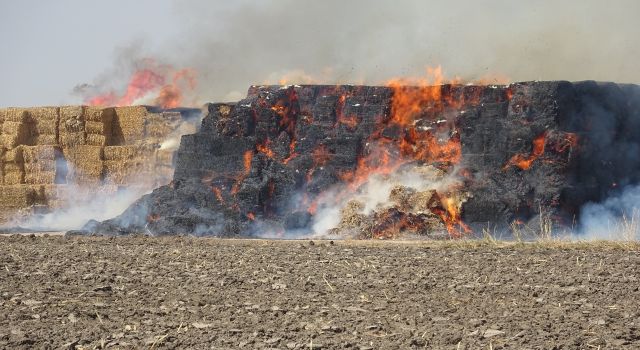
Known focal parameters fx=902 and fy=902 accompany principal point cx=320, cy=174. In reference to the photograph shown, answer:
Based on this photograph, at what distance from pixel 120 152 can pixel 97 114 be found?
1.35 meters

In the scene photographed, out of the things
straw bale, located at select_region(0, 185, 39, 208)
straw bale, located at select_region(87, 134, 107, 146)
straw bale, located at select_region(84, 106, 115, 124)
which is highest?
straw bale, located at select_region(84, 106, 115, 124)

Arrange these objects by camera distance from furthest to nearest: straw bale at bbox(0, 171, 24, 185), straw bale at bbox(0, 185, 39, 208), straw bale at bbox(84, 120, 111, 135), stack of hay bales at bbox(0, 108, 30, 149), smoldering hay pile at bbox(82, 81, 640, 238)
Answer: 1. straw bale at bbox(0, 171, 24, 185)
2. stack of hay bales at bbox(0, 108, 30, 149)
3. straw bale at bbox(84, 120, 111, 135)
4. straw bale at bbox(0, 185, 39, 208)
5. smoldering hay pile at bbox(82, 81, 640, 238)

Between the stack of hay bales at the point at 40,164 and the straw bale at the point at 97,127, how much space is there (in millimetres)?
1133

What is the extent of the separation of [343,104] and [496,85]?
361 centimetres

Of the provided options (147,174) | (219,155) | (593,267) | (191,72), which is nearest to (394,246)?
(593,267)

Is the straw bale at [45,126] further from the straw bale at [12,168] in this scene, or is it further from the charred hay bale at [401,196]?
the charred hay bale at [401,196]

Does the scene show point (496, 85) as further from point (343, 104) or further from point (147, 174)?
point (147, 174)

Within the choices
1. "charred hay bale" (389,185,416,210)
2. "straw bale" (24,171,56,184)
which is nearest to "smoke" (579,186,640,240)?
"charred hay bale" (389,185,416,210)

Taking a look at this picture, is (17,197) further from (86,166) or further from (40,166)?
(86,166)

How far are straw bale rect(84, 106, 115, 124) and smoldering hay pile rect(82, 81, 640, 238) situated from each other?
4551 mm

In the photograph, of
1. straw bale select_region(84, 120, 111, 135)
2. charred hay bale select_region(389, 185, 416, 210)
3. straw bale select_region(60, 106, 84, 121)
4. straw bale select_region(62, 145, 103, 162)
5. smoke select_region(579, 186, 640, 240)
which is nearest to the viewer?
smoke select_region(579, 186, 640, 240)

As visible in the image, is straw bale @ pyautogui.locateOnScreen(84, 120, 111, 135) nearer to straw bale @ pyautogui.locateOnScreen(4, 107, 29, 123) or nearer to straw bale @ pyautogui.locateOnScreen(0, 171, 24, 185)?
straw bale @ pyautogui.locateOnScreen(4, 107, 29, 123)

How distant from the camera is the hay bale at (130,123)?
85.9 feet

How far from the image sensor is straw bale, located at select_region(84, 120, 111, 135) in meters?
26.1
